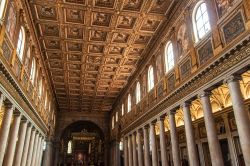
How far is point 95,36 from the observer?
15594mm

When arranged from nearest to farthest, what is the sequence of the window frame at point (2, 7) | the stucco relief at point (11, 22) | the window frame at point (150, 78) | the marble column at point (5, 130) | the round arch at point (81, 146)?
1. the window frame at point (2, 7)
2. the marble column at point (5, 130)
3. the stucco relief at point (11, 22)
4. the window frame at point (150, 78)
5. the round arch at point (81, 146)

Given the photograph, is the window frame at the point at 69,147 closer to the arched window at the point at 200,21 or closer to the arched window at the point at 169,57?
the arched window at the point at 169,57

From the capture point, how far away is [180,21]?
12.6 meters

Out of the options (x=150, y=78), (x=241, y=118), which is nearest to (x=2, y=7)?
(x=241, y=118)

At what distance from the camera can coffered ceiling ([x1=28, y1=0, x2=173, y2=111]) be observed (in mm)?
12764

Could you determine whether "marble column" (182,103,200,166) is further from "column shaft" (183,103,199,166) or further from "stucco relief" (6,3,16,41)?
"stucco relief" (6,3,16,41)

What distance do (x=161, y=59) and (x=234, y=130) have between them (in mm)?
5750

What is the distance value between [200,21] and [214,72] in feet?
9.78

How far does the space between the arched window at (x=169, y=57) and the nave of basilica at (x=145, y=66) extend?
0.20ft

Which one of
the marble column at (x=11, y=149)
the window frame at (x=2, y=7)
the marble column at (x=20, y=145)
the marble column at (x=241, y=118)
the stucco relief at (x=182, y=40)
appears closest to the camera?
the marble column at (x=241, y=118)

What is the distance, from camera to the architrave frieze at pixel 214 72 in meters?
7.63

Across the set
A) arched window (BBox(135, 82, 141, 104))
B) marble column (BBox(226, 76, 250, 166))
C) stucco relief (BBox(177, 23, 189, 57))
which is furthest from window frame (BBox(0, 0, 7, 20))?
arched window (BBox(135, 82, 141, 104))

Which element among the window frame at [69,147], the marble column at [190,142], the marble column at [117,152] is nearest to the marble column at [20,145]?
the marble column at [190,142]

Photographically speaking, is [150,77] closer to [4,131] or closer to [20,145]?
[20,145]
